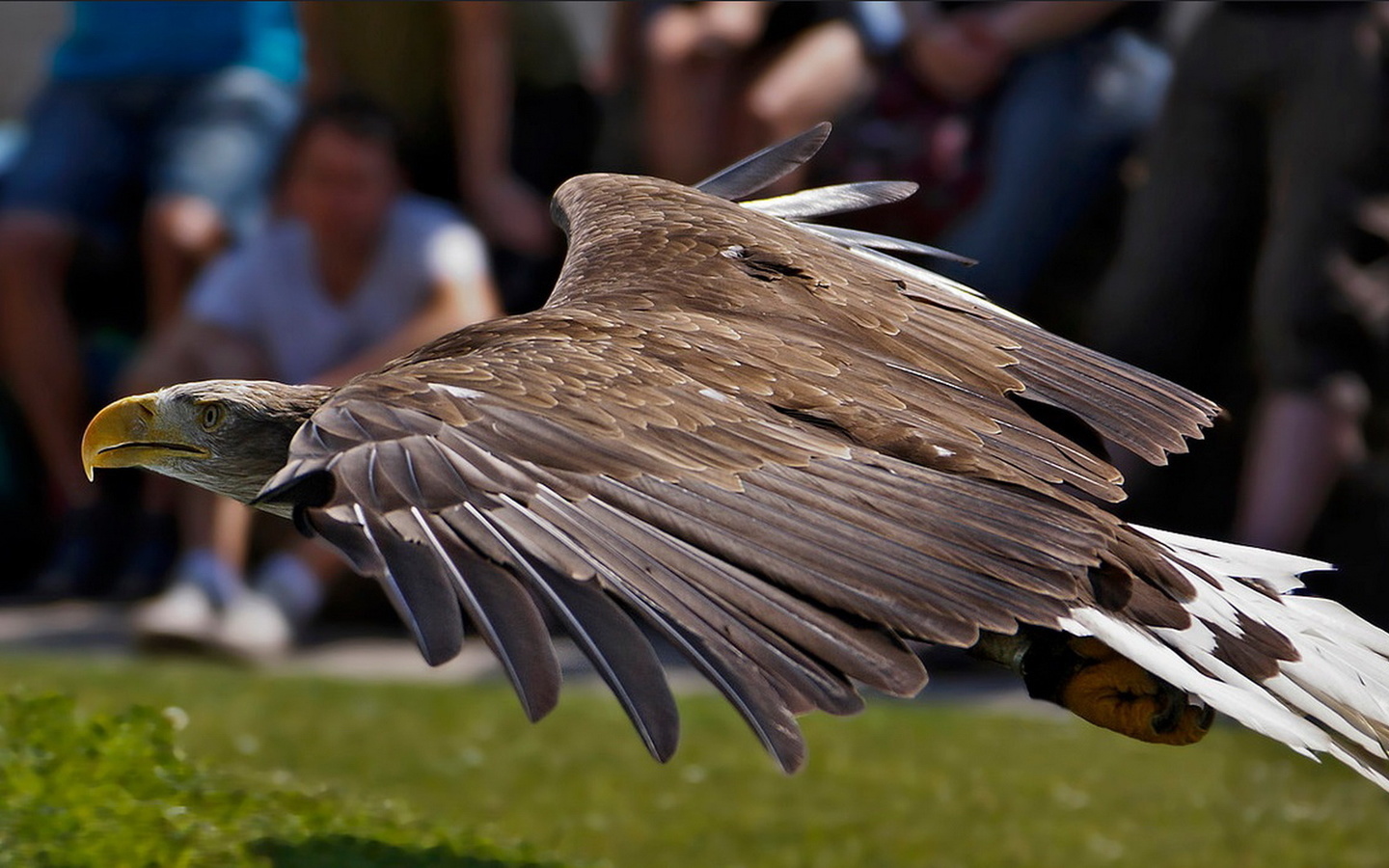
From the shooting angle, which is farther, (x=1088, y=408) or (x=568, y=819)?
(x=568, y=819)

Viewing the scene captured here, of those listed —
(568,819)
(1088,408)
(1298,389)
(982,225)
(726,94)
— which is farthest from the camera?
(726,94)

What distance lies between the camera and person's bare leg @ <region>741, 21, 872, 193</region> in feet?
25.7

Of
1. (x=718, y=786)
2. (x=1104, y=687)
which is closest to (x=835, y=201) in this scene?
(x=718, y=786)

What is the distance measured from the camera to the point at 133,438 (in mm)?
3967

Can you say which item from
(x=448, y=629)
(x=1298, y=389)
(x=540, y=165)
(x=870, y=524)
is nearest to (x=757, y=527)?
(x=870, y=524)

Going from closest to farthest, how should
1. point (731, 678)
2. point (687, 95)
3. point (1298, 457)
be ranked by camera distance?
point (731, 678) → point (1298, 457) → point (687, 95)

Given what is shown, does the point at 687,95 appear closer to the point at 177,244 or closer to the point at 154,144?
the point at 177,244

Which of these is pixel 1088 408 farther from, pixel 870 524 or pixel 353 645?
pixel 353 645

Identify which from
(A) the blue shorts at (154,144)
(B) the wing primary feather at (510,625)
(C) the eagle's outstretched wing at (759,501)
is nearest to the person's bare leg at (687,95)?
(A) the blue shorts at (154,144)

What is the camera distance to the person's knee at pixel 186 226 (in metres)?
8.68

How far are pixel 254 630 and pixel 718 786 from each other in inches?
100

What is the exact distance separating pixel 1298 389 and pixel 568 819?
2850 millimetres

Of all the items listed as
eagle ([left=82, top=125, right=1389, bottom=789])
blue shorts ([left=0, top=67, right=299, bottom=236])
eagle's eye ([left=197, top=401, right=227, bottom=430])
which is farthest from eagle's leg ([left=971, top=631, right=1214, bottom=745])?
blue shorts ([left=0, top=67, right=299, bottom=236])

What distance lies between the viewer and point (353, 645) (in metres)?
8.28
